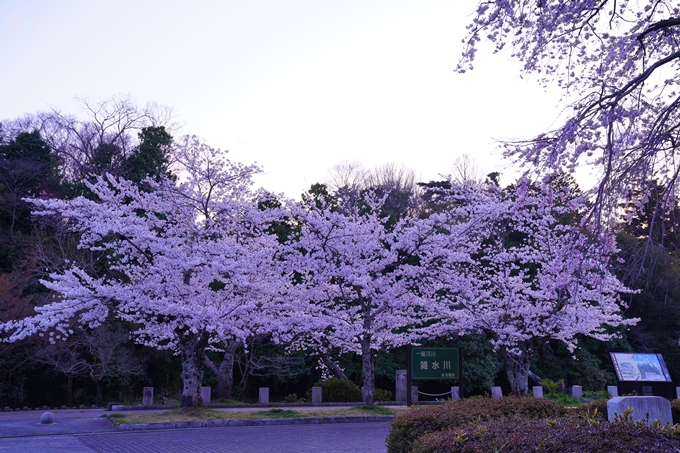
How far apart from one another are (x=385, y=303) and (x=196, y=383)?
6395 mm

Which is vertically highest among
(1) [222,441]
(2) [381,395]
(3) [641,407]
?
(3) [641,407]

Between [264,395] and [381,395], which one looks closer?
[264,395]

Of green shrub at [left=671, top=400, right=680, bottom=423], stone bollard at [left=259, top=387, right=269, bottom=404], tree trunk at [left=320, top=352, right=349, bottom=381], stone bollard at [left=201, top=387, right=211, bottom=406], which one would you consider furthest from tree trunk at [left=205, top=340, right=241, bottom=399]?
green shrub at [left=671, top=400, right=680, bottom=423]

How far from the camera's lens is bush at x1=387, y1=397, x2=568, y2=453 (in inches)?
321

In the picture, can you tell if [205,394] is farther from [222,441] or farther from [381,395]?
[222,441]

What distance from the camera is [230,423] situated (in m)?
15.5

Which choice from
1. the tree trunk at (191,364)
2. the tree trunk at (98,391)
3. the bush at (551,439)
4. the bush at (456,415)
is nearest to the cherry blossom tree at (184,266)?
the tree trunk at (191,364)

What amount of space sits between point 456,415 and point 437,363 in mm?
10578

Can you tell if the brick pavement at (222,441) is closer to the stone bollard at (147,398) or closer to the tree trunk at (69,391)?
the stone bollard at (147,398)

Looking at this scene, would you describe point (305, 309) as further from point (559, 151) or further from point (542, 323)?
point (559, 151)

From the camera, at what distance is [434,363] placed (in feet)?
61.4

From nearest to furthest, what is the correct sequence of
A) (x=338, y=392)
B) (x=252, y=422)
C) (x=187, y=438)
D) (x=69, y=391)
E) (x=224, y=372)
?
1. (x=187, y=438)
2. (x=252, y=422)
3. (x=338, y=392)
4. (x=69, y=391)
5. (x=224, y=372)

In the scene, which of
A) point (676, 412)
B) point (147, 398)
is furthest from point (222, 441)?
point (147, 398)

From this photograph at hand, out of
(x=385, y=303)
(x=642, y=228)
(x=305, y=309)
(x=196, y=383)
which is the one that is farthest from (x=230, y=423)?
(x=642, y=228)
